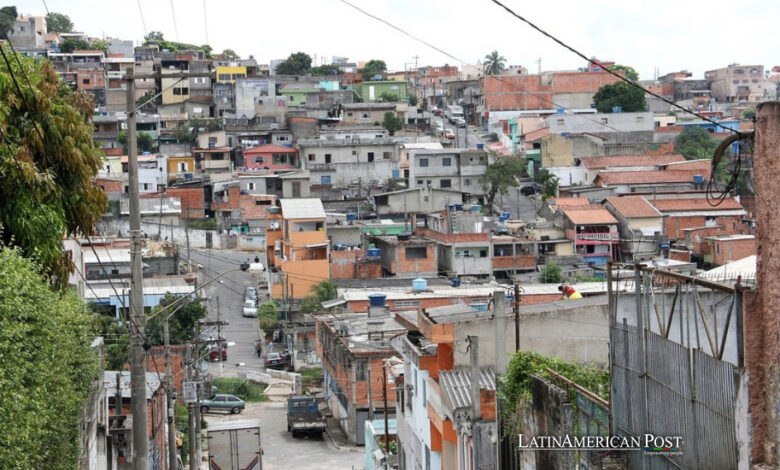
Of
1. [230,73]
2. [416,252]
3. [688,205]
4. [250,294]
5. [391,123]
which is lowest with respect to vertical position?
[250,294]

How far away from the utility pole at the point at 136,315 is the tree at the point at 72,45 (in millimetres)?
94857

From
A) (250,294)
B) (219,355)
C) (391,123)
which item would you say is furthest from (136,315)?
(391,123)

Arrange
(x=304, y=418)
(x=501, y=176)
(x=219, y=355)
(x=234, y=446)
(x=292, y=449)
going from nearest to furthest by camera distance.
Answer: (x=234, y=446)
(x=292, y=449)
(x=304, y=418)
(x=219, y=355)
(x=501, y=176)

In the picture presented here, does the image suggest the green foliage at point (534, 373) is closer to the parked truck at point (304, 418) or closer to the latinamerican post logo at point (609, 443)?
the latinamerican post logo at point (609, 443)

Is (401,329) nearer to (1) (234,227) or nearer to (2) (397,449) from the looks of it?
(2) (397,449)

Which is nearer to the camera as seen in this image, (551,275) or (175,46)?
(551,275)

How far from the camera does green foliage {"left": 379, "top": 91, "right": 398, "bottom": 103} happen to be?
3637 inches

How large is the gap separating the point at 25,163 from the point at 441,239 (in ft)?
140

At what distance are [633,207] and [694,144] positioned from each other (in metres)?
19.1

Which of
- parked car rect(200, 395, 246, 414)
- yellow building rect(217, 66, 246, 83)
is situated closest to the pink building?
yellow building rect(217, 66, 246, 83)

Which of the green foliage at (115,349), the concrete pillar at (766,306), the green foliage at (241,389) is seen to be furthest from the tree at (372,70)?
the concrete pillar at (766,306)

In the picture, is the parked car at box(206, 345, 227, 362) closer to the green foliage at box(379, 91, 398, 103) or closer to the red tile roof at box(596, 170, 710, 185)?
the red tile roof at box(596, 170, 710, 185)

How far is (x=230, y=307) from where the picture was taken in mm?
54469

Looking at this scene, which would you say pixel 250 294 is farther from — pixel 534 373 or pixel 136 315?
pixel 534 373
